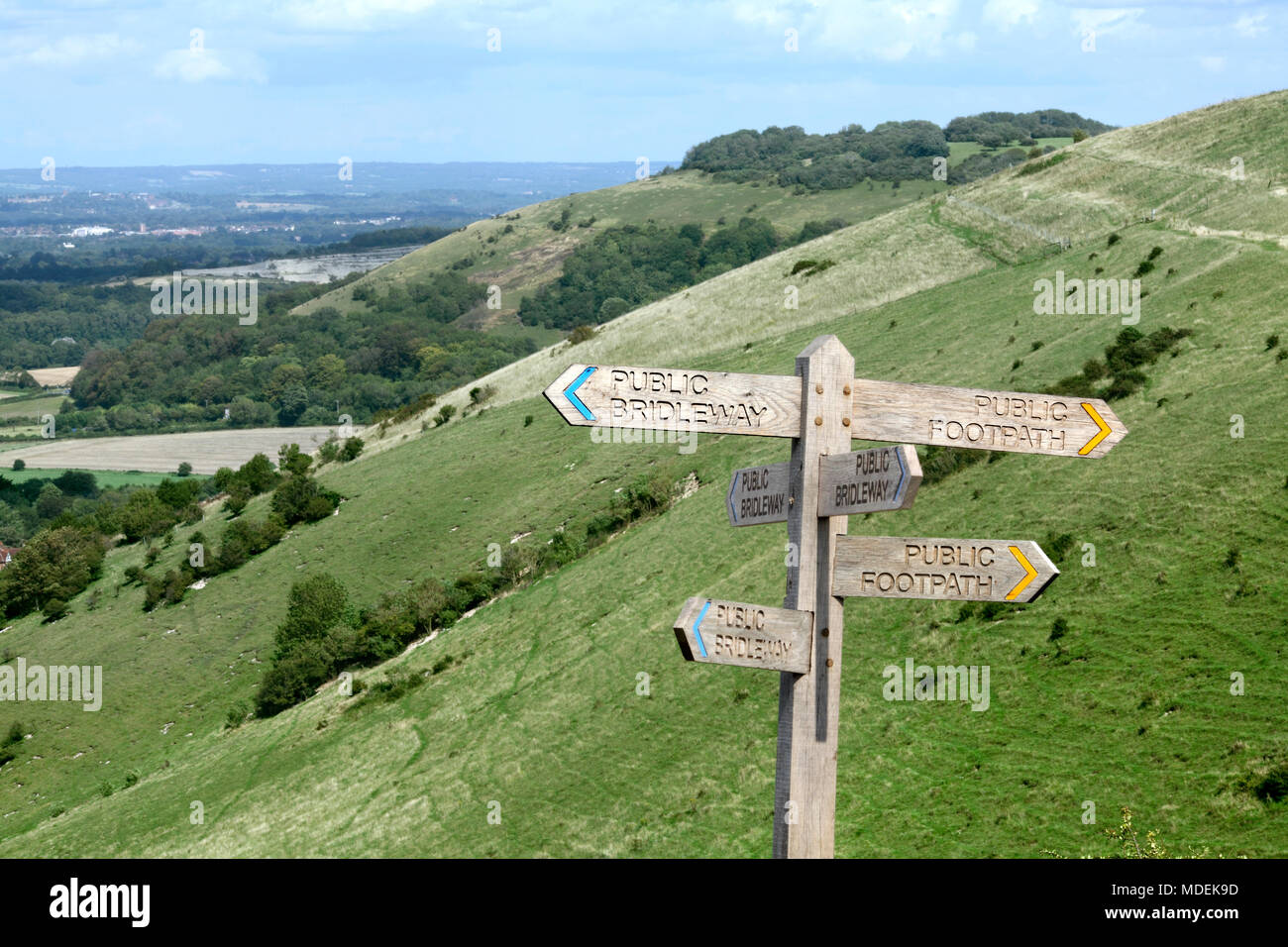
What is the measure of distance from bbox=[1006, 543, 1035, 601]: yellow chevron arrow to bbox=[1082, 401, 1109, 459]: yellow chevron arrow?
3.51ft

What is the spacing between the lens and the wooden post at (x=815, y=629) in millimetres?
7906

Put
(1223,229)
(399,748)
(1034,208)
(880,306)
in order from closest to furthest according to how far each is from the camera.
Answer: (399,748) → (1223,229) → (880,306) → (1034,208)

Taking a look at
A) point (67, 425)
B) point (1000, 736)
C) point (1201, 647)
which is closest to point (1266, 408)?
point (1201, 647)

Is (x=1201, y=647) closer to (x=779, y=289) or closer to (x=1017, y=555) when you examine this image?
(x=1017, y=555)

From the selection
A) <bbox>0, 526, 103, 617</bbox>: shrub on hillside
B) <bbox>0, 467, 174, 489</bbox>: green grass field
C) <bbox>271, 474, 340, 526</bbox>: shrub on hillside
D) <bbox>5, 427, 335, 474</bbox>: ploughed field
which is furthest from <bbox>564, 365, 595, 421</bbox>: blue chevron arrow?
<bbox>5, 427, 335, 474</bbox>: ploughed field

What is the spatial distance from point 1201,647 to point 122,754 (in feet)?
140

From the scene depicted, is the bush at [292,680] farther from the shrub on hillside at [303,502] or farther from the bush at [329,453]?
the bush at [329,453]

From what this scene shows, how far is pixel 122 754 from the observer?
4897cm

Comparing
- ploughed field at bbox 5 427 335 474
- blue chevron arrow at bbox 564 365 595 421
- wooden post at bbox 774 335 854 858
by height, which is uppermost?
blue chevron arrow at bbox 564 365 595 421

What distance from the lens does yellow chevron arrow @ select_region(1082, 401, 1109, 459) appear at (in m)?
8.70

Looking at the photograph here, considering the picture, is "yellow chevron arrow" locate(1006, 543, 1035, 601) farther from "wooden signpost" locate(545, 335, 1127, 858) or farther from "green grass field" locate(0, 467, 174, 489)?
"green grass field" locate(0, 467, 174, 489)

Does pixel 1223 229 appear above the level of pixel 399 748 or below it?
above

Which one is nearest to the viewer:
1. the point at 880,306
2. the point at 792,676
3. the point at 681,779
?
the point at 792,676
